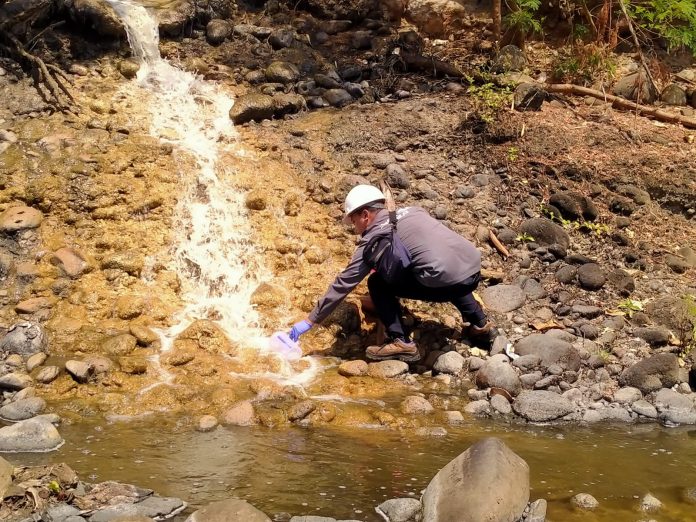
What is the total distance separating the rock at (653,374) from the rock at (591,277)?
1.11 m

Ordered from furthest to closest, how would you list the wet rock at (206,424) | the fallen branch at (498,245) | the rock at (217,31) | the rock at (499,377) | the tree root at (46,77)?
the rock at (217,31), the tree root at (46,77), the fallen branch at (498,245), the rock at (499,377), the wet rock at (206,424)

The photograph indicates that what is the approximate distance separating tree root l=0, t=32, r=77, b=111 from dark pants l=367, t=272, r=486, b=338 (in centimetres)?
440

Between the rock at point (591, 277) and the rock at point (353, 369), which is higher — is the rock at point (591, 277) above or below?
above

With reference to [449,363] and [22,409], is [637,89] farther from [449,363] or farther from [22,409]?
[22,409]

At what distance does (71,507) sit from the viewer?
345 centimetres

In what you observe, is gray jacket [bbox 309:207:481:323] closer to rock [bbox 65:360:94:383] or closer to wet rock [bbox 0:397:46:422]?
rock [bbox 65:360:94:383]

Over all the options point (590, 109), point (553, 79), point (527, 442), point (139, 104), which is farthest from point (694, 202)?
point (139, 104)

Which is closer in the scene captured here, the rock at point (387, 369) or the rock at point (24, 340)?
the rock at point (24, 340)

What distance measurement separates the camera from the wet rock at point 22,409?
14.8 feet

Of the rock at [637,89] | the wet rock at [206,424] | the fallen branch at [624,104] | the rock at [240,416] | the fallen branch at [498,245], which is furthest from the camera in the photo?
the rock at [637,89]

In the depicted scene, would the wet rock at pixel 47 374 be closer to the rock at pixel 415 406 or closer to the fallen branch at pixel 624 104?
the rock at pixel 415 406

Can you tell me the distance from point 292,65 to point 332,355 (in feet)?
16.2

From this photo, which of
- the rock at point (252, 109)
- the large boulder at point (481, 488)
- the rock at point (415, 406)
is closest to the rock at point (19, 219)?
the rock at point (252, 109)

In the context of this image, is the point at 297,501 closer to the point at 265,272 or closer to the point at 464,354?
the point at 464,354
